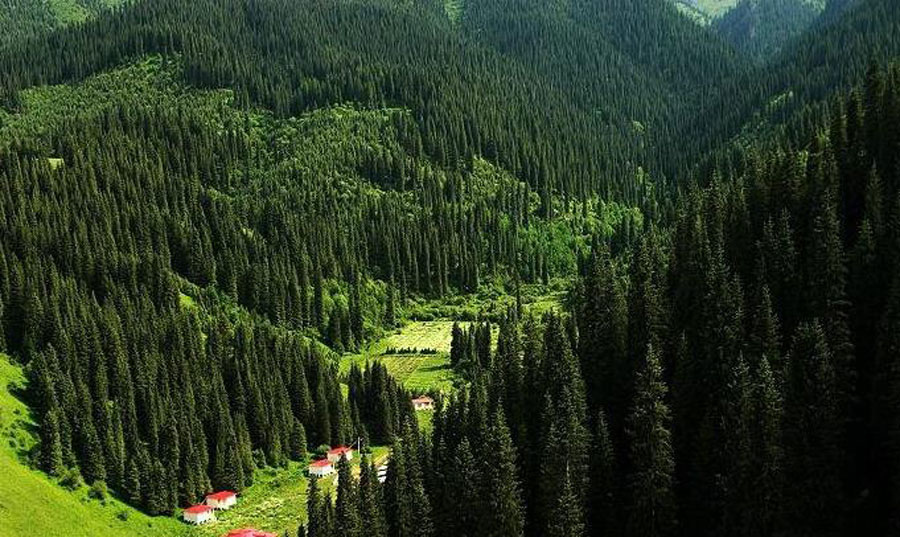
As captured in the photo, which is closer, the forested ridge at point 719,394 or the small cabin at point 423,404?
the forested ridge at point 719,394

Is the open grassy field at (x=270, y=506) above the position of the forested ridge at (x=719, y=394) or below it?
below

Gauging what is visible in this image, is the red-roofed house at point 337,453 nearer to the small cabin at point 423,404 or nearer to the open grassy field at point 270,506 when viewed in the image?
the open grassy field at point 270,506

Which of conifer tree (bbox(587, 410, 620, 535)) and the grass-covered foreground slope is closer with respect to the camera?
conifer tree (bbox(587, 410, 620, 535))

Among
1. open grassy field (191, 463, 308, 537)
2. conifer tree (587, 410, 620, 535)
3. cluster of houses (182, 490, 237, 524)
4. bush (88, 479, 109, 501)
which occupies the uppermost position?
conifer tree (587, 410, 620, 535)

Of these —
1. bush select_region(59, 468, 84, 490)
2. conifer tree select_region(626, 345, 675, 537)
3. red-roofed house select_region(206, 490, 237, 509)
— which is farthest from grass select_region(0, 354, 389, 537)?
conifer tree select_region(626, 345, 675, 537)

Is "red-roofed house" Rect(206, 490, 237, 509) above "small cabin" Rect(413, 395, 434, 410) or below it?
below

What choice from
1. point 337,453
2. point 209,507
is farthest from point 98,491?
point 337,453

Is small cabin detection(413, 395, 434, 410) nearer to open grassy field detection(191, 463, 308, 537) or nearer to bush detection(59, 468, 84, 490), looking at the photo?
open grassy field detection(191, 463, 308, 537)

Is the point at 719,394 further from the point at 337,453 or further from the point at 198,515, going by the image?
Answer: the point at 337,453

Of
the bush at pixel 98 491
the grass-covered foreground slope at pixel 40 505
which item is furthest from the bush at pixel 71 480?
the bush at pixel 98 491
